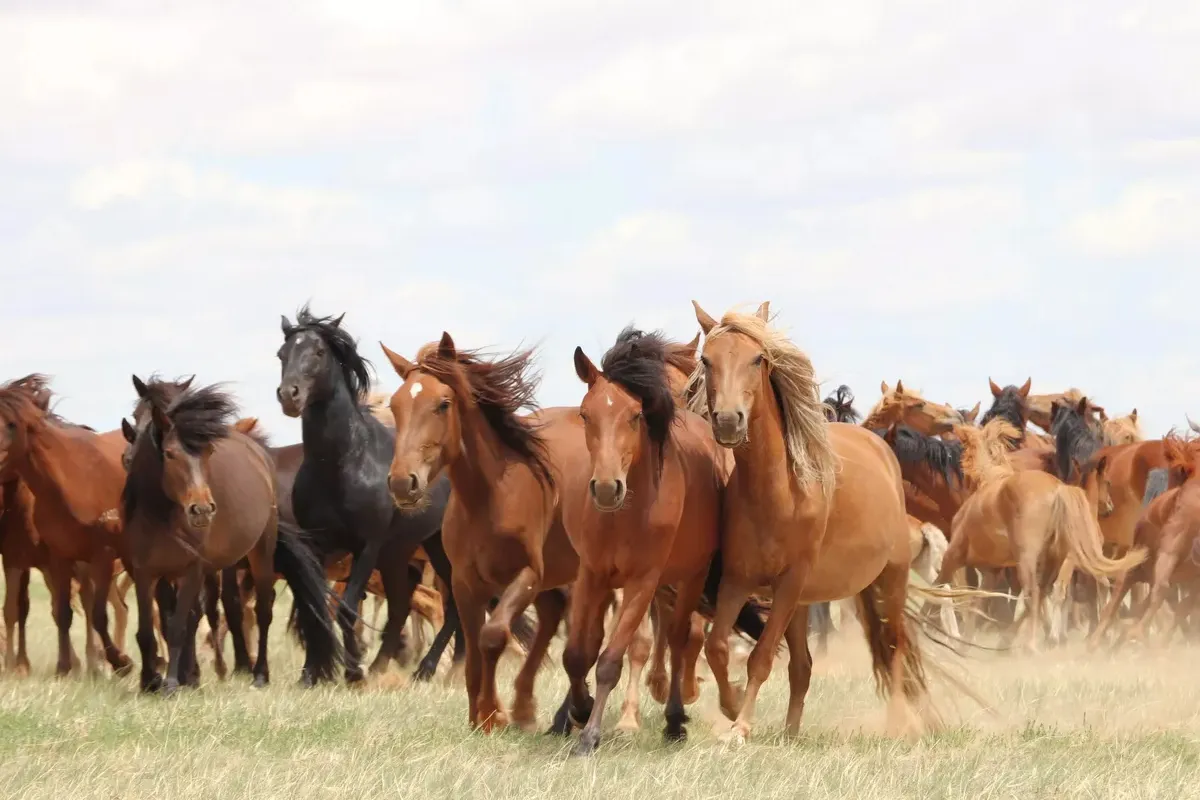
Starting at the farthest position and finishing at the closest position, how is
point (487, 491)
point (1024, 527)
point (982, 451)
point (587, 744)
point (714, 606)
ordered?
point (982, 451), point (1024, 527), point (714, 606), point (487, 491), point (587, 744)

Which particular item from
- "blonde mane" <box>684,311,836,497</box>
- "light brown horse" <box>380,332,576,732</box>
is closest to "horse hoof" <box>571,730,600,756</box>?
"light brown horse" <box>380,332,576,732</box>

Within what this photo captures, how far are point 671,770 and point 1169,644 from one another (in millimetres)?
10369

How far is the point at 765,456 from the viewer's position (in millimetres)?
8297

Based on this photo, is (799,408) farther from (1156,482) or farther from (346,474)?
(1156,482)

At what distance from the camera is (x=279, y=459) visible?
14.9 m

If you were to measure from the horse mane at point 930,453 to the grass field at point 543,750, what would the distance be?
7335 mm

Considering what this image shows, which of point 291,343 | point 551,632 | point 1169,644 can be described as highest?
point 291,343

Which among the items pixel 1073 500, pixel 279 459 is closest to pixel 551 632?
pixel 279 459

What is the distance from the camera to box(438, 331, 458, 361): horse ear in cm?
882

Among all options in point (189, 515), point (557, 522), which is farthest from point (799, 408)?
point (189, 515)

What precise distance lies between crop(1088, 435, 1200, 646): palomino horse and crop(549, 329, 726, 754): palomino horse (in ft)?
29.5

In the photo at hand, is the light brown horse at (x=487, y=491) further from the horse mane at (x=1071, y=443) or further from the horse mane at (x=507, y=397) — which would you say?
the horse mane at (x=1071, y=443)

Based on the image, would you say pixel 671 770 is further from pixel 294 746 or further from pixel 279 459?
pixel 279 459

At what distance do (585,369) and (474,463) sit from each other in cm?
94
